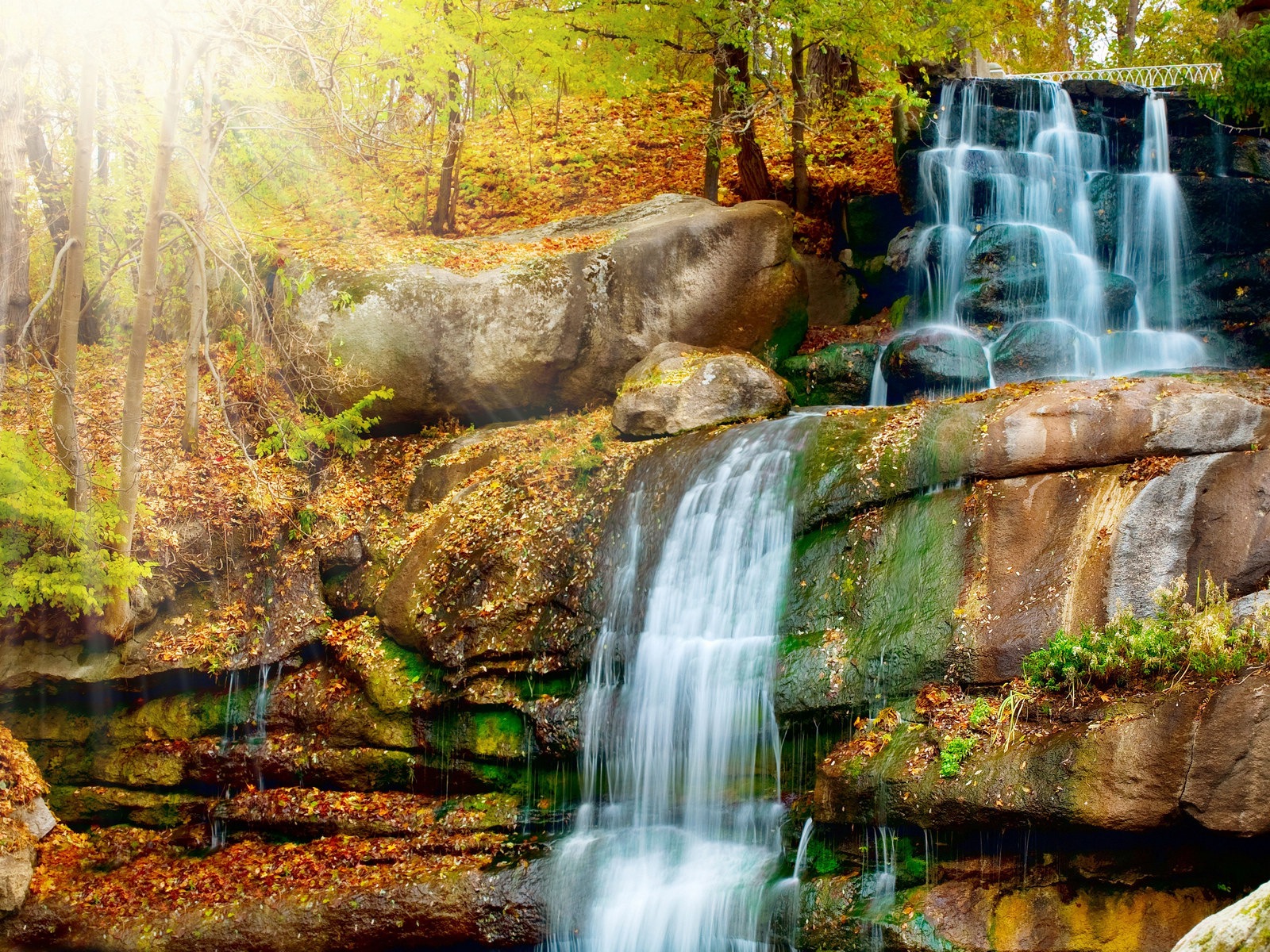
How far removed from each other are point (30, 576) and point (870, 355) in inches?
376

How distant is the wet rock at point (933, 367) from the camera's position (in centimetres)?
1155

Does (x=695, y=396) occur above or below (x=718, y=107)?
below

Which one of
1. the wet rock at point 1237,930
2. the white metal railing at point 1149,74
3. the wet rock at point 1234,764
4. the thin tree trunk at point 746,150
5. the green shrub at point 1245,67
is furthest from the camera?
the white metal railing at point 1149,74

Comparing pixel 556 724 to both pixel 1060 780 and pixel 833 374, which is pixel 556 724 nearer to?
pixel 1060 780

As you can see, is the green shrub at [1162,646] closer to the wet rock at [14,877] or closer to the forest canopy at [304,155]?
the forest canopy at [304,155]

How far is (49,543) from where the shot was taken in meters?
9.18

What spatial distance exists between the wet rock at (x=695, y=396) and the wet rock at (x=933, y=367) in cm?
157

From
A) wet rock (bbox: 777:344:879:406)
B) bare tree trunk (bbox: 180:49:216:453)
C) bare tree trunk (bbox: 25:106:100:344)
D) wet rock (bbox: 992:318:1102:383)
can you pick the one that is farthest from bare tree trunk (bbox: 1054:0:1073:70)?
bare tree trunk (bbox: 25:106:100:344)

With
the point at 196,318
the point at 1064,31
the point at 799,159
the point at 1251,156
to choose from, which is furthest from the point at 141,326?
the point at 1064,31

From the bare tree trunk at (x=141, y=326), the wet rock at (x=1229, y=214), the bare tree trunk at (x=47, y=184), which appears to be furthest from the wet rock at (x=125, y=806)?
the wet rock at (x=1229, y=214)

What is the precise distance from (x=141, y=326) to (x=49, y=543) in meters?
2.29

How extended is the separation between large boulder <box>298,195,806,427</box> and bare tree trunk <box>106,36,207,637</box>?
297 centimetres

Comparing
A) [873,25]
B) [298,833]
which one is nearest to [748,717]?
[298,833]

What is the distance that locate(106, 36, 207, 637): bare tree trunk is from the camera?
8461mm
